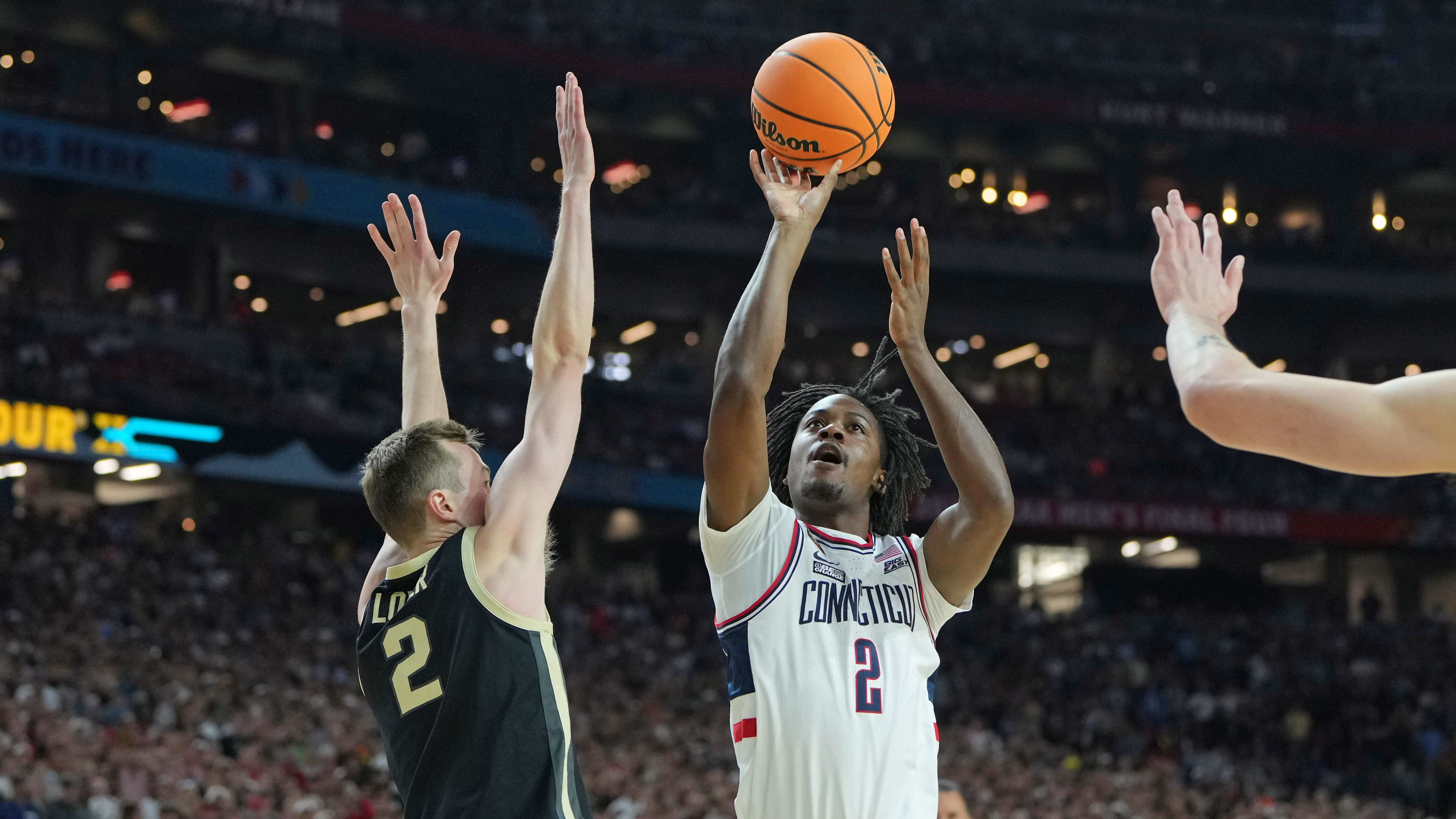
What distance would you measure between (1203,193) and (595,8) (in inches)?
604

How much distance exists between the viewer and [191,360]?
25.3m

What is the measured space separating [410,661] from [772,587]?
112 cm

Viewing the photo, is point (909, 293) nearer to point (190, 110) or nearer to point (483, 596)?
point (483, 596)

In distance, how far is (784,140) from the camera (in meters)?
5.44

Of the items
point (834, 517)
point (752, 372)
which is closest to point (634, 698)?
point (834, 517)

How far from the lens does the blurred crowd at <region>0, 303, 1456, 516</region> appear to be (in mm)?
24062

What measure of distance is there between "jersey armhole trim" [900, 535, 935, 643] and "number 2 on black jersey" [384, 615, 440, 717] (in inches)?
58.7

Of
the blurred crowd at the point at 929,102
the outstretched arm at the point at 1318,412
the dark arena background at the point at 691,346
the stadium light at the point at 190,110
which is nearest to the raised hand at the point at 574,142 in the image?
the outstretched arm at the point at 1318,412

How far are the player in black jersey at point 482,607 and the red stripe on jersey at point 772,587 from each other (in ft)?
2.27

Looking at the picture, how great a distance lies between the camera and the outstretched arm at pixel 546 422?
3.80 m

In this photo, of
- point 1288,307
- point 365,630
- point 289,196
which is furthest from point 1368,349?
point 365,630

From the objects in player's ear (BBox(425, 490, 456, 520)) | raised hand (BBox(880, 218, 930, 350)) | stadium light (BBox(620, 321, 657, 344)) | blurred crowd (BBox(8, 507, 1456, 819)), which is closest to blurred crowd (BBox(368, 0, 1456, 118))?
stadium light (BBox(620, 321, 657, 344))

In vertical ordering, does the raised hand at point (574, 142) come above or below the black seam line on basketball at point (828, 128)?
below

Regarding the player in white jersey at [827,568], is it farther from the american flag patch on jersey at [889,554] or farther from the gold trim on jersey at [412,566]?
the gold trim on jersey at [412,566]
